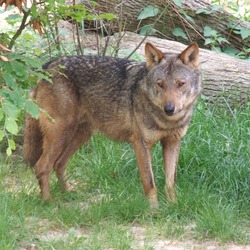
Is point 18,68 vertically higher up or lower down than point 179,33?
higher up

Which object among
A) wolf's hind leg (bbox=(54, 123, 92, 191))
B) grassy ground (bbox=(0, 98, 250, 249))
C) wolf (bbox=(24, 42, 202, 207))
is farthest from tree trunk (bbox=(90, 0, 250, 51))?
wolf's hind leg (bbox=(54, 123, 92, 191))

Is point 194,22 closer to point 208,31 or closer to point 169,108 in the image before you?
point 208,31

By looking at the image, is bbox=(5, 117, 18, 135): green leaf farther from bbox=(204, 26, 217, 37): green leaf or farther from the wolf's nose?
bbox=(204, 26, 217, 37): green leaf

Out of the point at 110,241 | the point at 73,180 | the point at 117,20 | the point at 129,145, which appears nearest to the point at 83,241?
the point at 110,241

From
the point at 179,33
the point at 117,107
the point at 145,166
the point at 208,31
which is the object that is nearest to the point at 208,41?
the point at 208,31

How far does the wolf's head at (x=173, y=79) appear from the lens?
590cm

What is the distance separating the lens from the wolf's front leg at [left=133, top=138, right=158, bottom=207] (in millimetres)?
6148

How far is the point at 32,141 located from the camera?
21.5 ft

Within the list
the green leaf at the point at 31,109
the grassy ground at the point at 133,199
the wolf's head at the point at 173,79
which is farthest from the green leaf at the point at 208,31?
Answer: the green leaf at the point at 31,109

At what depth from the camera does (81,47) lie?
823cm

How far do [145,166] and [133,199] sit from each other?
0.54 metres

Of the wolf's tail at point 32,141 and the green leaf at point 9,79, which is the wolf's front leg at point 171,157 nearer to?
the wolf's tail at point 32,141

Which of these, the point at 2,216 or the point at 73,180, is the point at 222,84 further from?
the point at 2,216

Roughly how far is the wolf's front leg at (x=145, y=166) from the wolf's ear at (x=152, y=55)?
75 centimetres
